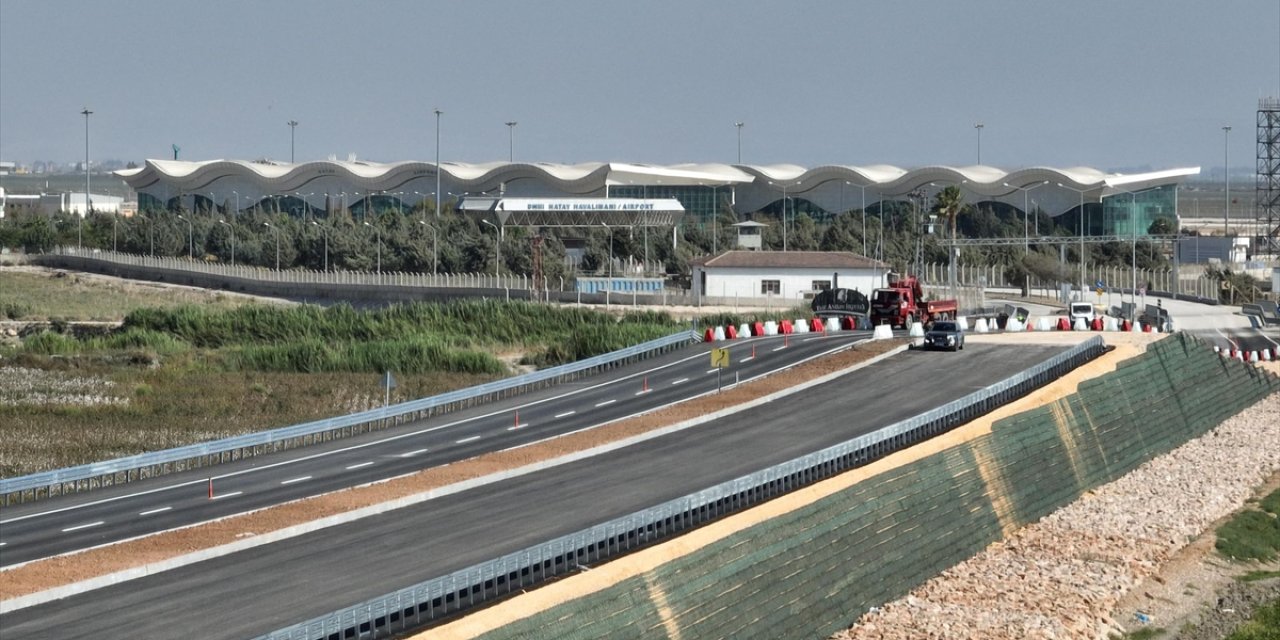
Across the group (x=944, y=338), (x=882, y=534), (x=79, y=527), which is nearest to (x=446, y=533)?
(x=79, y=527)

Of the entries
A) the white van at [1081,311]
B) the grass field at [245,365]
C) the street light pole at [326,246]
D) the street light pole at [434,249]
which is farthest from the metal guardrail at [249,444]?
the street light pole at [326,246]

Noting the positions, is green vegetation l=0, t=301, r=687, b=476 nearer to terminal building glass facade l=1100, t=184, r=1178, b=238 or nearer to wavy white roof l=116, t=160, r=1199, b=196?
wavy white roof l=116, t=160, r=1199, b=196

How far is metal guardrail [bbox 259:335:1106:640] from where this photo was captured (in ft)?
83.4

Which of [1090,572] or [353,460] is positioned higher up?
[353,460]

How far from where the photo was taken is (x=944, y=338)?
216 ft

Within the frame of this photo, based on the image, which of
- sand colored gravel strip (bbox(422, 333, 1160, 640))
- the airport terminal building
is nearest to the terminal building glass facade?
the airport terminal building

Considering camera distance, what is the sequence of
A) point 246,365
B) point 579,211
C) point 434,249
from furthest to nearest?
1. point 434,249
2. point 579,211
3. point 246,365

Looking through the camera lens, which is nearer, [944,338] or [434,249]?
[944,338]

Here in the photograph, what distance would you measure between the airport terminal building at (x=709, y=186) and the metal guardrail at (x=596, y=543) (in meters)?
119

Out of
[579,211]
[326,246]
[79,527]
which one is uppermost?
[579,211]

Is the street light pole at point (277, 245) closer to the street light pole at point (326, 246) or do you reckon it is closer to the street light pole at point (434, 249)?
the street light pole at point (326, 246)

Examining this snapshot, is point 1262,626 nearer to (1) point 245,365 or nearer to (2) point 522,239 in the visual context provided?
(1) point 245,365

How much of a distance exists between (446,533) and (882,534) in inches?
396

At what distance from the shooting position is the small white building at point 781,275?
363ft
